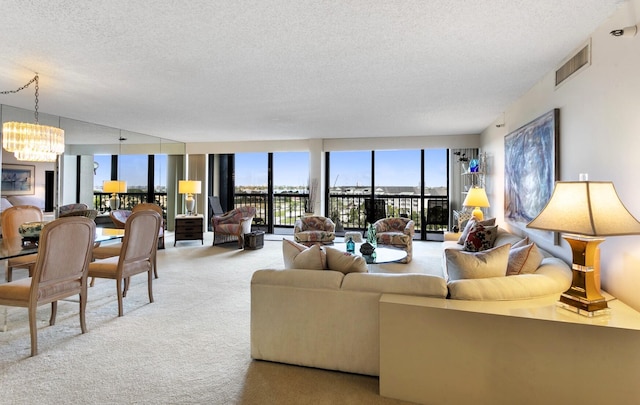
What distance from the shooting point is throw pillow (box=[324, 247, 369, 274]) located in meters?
2.35

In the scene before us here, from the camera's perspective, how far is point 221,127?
6.37 m

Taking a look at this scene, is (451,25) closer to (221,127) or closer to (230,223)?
(221,127)

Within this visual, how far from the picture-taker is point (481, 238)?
12.9 ft

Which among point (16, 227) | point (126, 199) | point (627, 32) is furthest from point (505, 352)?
point (126, 199)

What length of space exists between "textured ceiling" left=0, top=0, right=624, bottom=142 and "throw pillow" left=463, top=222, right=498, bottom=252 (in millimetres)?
1629

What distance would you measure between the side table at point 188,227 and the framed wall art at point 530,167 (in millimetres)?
5712

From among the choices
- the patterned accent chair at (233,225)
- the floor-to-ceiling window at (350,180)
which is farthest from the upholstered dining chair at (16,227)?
the floor-to-ceiling window at (350,180)

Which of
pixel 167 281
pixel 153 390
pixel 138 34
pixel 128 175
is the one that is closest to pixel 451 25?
pixel 138 34

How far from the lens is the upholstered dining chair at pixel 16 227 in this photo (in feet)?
11.8

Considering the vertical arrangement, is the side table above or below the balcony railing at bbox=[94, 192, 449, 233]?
below

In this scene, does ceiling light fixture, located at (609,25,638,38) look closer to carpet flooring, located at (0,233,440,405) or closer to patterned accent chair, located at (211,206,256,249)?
carpet flooring, located at (0,233,440,405)

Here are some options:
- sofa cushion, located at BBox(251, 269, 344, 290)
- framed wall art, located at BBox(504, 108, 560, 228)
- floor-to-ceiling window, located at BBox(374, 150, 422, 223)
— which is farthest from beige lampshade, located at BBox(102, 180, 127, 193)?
framed wall art, located at BBox(504, 108, 560, 228)

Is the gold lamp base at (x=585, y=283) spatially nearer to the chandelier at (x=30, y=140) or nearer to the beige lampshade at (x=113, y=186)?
the chandelier at (x=30, y=140)

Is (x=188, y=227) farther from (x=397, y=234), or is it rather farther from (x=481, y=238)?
(x=481, y=238)
